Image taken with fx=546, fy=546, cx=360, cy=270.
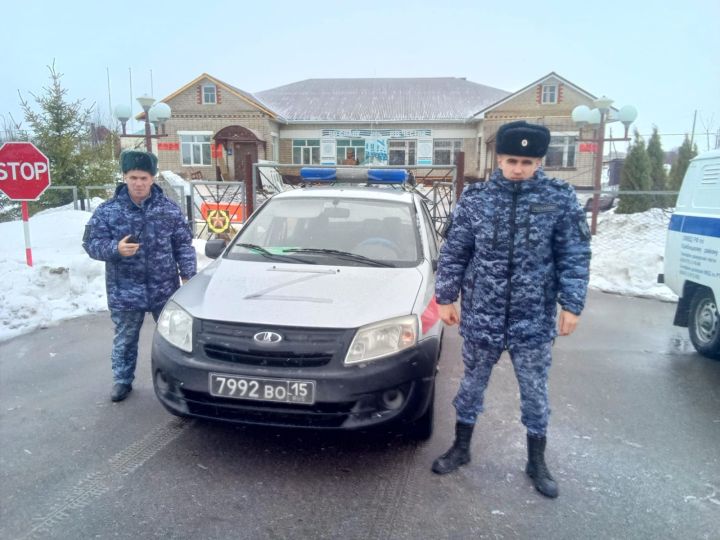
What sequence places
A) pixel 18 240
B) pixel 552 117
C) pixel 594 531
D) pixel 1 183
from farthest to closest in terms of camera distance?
Answer: 1. pixel 552 117
2. pixel 18 240
3. pixel 1 183
4. pixel 594 531

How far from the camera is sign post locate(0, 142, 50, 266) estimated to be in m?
7.43

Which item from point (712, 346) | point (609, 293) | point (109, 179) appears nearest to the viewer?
point (712, 346)

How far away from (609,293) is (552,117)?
79.6 ft

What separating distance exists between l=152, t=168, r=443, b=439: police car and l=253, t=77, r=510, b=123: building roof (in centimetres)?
2956

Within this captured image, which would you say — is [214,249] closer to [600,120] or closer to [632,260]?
[632,260]

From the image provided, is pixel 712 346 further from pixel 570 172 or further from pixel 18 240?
pixel 570 172

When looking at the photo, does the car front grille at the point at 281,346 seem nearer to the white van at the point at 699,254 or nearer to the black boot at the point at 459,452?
the black boot at the point at 459,452

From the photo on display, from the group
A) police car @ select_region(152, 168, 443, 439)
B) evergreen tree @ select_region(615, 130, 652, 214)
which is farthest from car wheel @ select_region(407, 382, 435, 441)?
evergreen tree @ select_region(615, 130, 652, 214)

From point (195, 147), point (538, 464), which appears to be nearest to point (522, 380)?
point (538, 464)

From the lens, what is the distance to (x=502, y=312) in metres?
2.92

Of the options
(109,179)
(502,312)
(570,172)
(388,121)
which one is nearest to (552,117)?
(570,172)

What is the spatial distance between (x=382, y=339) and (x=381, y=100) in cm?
3379

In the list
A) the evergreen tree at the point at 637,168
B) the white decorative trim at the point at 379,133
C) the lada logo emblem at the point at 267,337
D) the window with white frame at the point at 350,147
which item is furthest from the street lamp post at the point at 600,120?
the window with white frame at the point at 350,147

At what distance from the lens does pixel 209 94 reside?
30891mm
